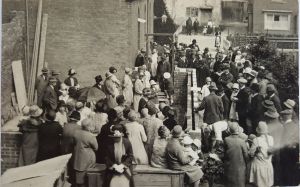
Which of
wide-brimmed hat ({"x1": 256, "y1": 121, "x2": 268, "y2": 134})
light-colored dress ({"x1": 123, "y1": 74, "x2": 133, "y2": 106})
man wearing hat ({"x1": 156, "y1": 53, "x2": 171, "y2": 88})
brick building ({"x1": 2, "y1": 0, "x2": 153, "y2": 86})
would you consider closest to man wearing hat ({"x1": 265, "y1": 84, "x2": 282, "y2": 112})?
wide-brimmed hat ({"x1": 256, "y1": 121, "x2": 268, "y2": 134})

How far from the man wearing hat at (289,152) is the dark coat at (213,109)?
90 cm

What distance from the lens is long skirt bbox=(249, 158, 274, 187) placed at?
22.7 feet

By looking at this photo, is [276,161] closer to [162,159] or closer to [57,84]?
[162,159]

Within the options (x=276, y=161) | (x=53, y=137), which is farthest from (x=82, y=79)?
(x=276, y=161)

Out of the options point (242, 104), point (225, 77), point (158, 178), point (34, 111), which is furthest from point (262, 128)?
point (34, 111)

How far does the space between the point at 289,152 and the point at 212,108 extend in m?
1.22

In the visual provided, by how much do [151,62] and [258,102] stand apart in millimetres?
3044

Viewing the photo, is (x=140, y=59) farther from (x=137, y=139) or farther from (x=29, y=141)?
(x=29, y=141)

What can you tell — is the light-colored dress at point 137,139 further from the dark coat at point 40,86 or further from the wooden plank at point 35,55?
the wooden plank at point 35,55

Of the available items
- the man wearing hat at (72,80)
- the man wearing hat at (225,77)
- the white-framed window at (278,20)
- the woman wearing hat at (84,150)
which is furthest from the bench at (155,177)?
the white-framed window at (278,20)

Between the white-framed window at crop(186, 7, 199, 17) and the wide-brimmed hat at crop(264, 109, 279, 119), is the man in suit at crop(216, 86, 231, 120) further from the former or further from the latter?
the white-framed window at crop(186, 7, 199, 17)

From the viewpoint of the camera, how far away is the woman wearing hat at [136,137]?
6797mm

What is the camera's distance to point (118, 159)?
6.30 metres

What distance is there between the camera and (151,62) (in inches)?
401
